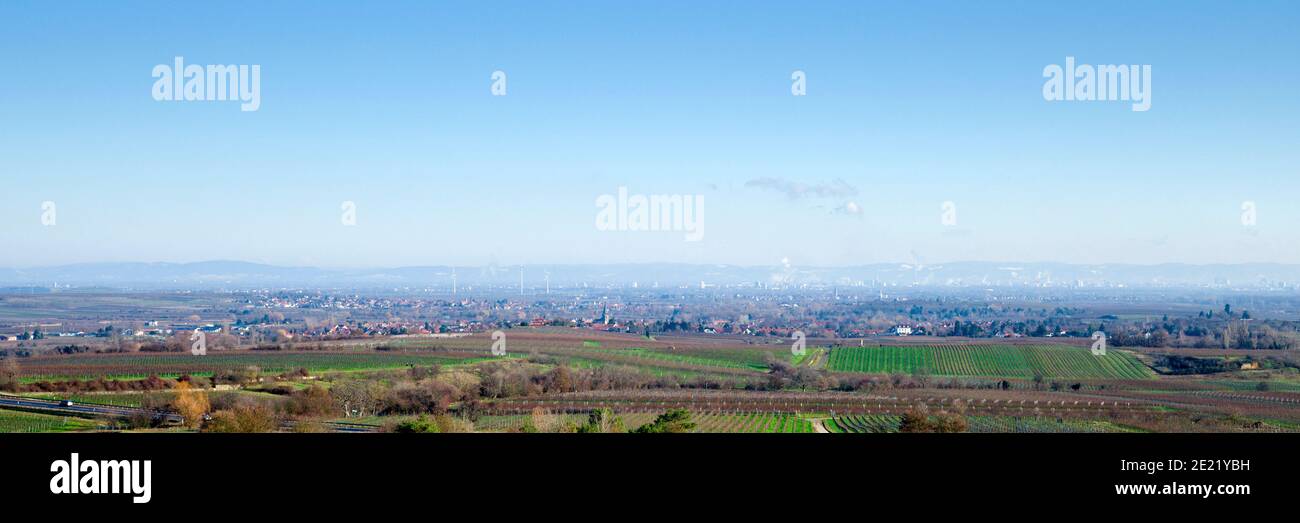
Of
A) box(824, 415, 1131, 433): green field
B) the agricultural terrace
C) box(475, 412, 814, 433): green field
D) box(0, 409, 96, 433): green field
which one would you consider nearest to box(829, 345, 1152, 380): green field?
box(824, 415, 1131, 433): green field

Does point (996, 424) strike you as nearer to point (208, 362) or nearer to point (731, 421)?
point (731, 421)

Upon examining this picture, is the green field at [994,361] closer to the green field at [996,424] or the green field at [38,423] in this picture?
the green field at [996,424]

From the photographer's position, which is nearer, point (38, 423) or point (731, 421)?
point (38, 423)

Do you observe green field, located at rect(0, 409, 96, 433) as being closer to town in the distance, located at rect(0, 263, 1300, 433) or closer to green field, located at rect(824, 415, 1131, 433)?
town in the distance, located at rect(0, 263, 1300, 433)

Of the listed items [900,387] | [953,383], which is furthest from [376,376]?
[953,383]

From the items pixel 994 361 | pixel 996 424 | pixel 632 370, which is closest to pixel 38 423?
pixel 632 370
